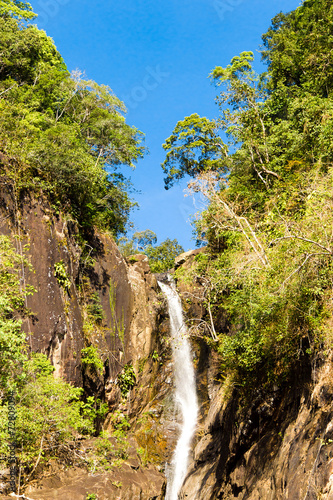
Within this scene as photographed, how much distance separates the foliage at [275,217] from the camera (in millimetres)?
8062

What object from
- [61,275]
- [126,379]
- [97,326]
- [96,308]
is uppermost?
[61,275]

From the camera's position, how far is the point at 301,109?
53.6 ft

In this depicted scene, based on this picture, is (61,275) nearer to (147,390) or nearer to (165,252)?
(147,390)

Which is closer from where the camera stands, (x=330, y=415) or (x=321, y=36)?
(x=330, y=415)

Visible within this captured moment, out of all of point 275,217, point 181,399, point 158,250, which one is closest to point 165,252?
point 158,250

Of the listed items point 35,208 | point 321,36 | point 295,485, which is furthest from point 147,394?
point 321,36

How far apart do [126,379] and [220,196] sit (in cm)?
944

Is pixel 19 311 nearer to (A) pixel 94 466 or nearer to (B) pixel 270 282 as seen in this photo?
(A) pixel 94 466

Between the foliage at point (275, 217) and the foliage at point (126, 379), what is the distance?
462 cm

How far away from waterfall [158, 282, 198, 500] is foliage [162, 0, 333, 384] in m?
2.97

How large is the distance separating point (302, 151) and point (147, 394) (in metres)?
→ 13.1

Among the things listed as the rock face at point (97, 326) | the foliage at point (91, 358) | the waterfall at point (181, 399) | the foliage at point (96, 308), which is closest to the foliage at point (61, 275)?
the rock face at point (97, 326)

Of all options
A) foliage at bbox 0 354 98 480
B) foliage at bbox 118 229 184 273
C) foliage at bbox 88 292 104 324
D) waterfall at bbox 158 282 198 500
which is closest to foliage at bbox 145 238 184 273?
foliage at bbox 118 229 184 273

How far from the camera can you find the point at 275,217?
13.9 metres
